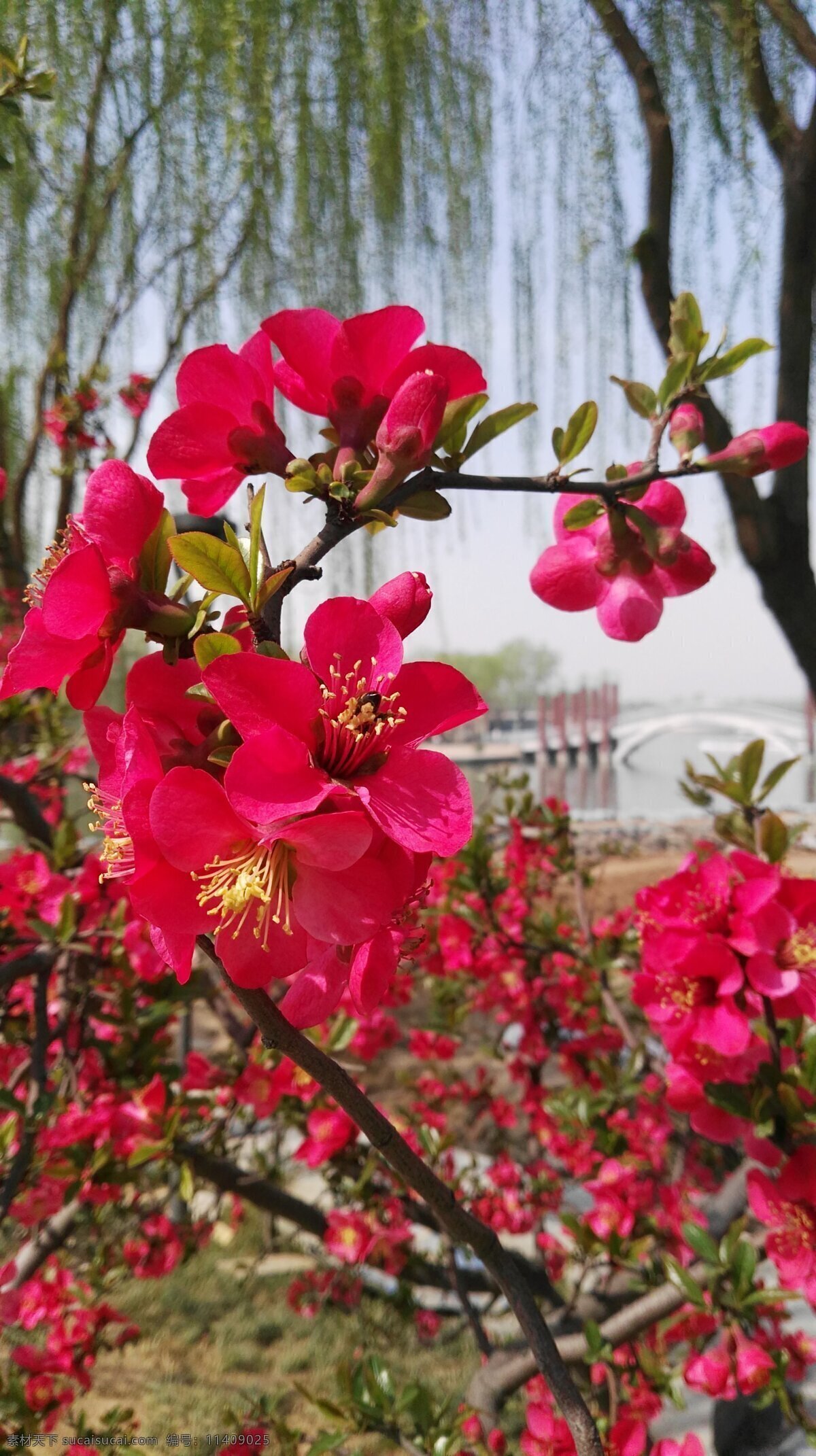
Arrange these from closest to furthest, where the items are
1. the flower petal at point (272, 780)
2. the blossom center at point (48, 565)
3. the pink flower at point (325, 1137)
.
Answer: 1. the flower petal at point (272, 780)
2. the blossom center at point (48, 565)
3. the pink flower at point (325, 1137)

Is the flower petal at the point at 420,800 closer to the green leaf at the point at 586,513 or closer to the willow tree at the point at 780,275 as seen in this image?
the green leaf at the point at 586,513

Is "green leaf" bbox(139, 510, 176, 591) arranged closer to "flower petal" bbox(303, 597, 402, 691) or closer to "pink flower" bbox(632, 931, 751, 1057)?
"flower petal" bbox(303, 597, 402, 691)

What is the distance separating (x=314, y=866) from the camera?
0.94 feet

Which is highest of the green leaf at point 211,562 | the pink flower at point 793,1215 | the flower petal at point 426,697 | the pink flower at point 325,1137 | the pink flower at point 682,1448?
the green leaf at point 211,562

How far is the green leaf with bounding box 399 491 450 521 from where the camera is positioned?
38cm

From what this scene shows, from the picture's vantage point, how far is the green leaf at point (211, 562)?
0.28m

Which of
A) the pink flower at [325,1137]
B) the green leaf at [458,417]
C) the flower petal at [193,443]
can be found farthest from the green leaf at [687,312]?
the pink flower at [325,1137]

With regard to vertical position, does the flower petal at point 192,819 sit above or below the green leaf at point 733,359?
below

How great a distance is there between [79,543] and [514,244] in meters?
1.83

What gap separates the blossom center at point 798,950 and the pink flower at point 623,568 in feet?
1.14

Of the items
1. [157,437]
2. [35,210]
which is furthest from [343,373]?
[35,210]

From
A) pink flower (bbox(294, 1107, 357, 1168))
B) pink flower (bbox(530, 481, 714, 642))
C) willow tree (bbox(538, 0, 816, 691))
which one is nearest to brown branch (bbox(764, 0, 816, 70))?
willow tree (bbox(538, 0, 816, 691))

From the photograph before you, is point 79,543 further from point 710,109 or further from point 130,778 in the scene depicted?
point 710,109

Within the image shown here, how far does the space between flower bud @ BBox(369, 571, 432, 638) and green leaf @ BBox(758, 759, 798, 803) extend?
0.58 metres
